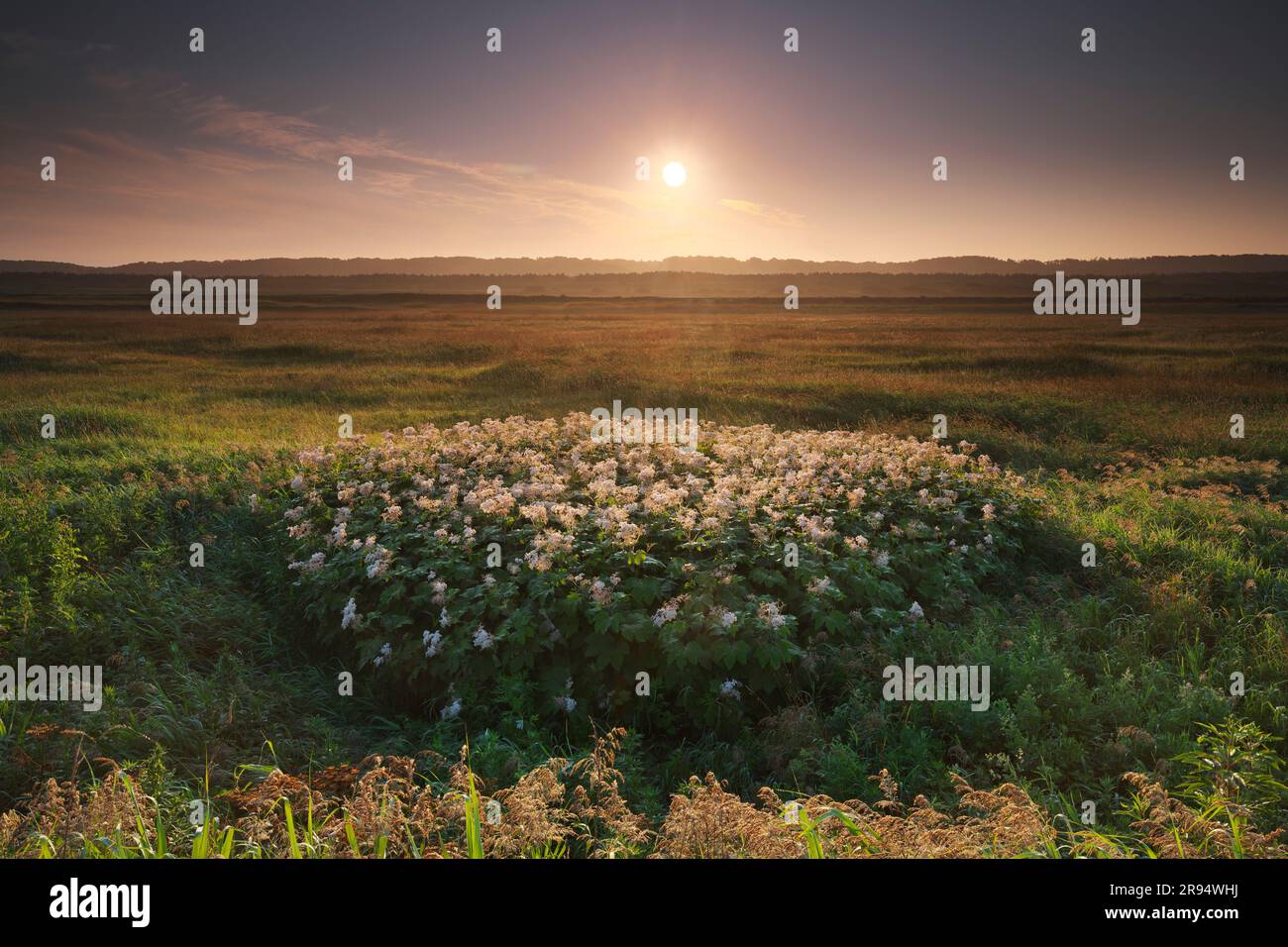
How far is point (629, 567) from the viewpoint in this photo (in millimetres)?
6082

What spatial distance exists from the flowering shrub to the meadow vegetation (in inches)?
1.6

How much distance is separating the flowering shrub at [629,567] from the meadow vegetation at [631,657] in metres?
0.04

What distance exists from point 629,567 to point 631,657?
0.81 metres

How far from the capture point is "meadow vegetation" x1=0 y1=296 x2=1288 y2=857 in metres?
3.65

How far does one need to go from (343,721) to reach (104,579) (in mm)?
3825

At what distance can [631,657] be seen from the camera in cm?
554

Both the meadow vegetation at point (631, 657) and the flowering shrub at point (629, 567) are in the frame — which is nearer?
the meadow vegetation at point (631, 657)

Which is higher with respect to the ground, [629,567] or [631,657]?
[629,567]

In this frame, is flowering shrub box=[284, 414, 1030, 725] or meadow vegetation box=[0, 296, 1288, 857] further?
flowering shrub box=[284, 414, 1030, 725]

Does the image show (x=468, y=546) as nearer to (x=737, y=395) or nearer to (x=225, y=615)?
(x=225, y=615)

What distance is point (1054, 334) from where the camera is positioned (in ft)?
143

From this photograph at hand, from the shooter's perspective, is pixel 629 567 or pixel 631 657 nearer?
pixel 631 657

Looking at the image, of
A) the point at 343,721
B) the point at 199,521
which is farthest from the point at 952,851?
the point at 199,521

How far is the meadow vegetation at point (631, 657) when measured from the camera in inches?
144
